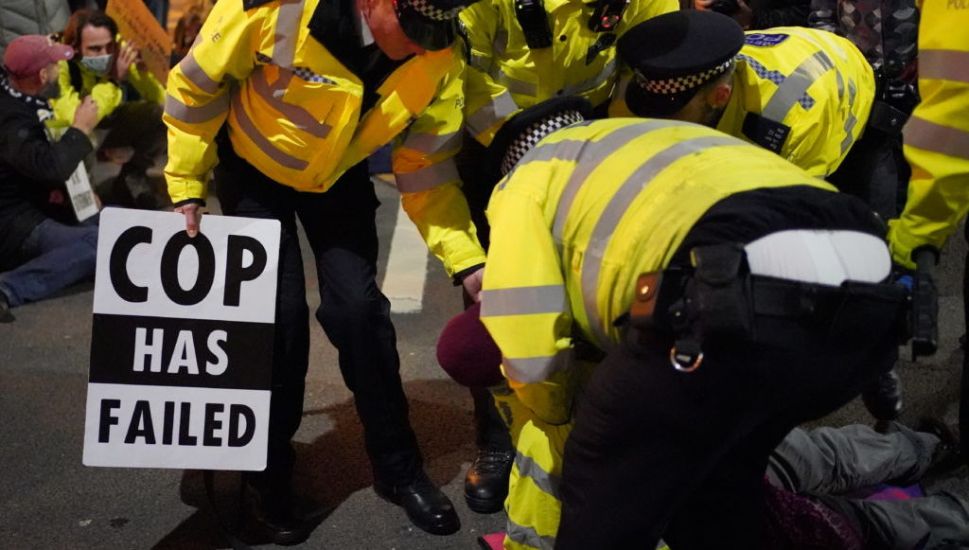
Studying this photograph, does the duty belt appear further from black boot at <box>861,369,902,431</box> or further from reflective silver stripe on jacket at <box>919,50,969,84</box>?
black boot at <box>861,369,902,431</box>

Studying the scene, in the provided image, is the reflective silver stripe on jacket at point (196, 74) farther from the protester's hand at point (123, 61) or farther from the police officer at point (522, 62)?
the protester's hand at point (123, 61)

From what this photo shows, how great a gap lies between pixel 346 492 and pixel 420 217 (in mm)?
839

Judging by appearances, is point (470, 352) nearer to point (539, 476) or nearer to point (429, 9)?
point (539, 476)

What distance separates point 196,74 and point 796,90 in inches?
54.2

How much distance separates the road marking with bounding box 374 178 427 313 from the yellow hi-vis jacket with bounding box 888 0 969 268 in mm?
2378

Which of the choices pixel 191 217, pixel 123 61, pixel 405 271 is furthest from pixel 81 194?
pixel 191 217

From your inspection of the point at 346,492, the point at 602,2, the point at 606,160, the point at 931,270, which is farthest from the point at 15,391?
the point at 931,270

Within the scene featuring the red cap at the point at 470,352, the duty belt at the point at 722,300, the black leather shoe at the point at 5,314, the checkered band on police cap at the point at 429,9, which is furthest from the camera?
the black leather shoe at the point at 5,314

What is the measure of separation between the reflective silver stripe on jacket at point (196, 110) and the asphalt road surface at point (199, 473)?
3.40 ft

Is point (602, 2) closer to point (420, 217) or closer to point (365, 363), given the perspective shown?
point (420, 217)

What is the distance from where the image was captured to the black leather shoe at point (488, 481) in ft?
10.1

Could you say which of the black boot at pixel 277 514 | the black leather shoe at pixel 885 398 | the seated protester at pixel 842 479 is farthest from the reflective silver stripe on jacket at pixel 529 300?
the black leather shoe at pixel 885 398

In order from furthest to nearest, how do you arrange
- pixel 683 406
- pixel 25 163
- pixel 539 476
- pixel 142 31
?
pixel 142 31 < pixel 25 163 < pixel 539 476 < pixel 683 406

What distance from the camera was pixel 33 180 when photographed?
482cm
